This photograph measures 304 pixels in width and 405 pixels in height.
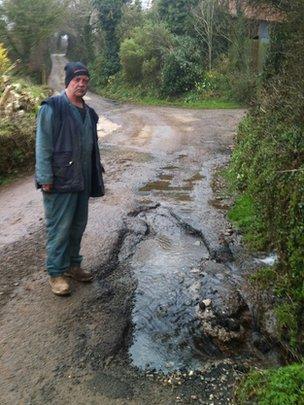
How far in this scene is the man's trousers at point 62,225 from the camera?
14.2ft

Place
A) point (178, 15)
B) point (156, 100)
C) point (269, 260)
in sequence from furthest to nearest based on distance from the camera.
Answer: point (178, 15)
point (156, 100)
point (269, 260)

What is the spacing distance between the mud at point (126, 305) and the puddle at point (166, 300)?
0.04ft

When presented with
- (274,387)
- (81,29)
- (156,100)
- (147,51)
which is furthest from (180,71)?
(274,387)

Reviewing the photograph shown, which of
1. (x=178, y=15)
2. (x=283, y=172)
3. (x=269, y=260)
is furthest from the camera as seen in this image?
(x=178, y=15)

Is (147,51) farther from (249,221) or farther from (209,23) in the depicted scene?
(249,221)

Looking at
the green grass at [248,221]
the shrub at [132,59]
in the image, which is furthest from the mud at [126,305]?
the shrub at [132,59]

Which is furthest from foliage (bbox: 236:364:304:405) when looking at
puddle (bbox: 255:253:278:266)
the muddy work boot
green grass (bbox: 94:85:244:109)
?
green grass (bbox: 94:85:244:109)

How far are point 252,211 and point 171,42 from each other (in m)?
18.8

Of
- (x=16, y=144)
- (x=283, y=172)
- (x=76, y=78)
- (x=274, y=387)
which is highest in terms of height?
(x=76, y=78)

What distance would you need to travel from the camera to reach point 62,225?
4.38 m

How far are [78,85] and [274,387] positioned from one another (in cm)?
300

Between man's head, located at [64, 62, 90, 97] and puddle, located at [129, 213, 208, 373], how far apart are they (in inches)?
84.1

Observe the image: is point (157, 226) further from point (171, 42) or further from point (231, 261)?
point (171, 42)

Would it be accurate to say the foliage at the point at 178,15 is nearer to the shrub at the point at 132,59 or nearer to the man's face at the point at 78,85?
the shrub at the point at 132,59
